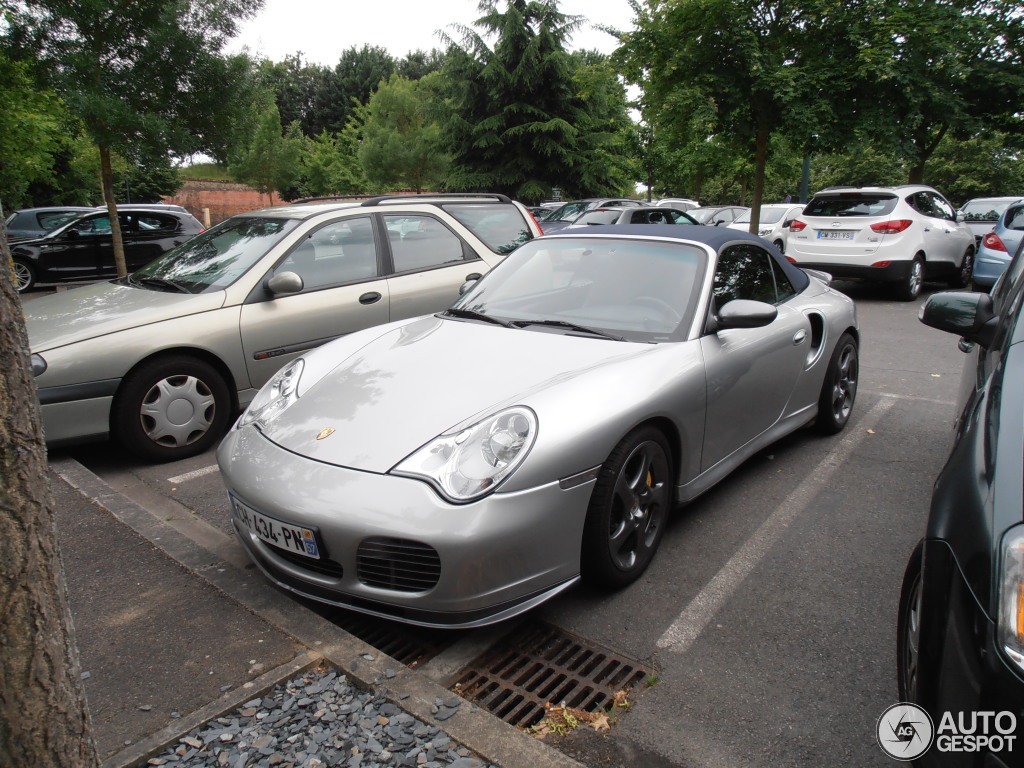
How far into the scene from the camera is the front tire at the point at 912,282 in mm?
10492

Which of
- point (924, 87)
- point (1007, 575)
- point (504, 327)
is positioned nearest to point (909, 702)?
point (1007, 575)

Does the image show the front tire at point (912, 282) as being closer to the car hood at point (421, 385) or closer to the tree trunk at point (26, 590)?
the car hood at point (421, 385)

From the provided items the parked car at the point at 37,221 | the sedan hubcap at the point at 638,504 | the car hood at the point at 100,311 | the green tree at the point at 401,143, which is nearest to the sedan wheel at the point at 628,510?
the sedan hubcap at the point at 638,504

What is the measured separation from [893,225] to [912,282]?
96 centimetres

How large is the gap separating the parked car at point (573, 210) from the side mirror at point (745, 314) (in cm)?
1065


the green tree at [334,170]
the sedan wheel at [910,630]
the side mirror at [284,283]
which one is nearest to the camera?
the sedan wheel at [910,630]

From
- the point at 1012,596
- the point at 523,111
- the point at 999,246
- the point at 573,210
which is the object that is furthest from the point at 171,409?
the point at 523,111

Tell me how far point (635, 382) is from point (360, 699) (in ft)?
5.21

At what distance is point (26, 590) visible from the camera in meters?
1.50

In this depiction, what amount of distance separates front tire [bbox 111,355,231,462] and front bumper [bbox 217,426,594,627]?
2070mm

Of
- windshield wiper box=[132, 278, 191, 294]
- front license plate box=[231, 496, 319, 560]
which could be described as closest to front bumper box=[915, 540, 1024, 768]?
front license plate box=[231, 496, 319, 560]

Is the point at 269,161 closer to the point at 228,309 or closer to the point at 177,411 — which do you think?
the point at 228,309

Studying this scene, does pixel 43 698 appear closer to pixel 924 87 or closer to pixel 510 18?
pixel 924 87

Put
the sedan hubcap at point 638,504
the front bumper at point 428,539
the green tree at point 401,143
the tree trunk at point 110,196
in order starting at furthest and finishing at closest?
1. the green tree at point 401,143
2. the tree trunk at point 110,196
3. the sedan hubcap at point 638,504
4. the front bumper at point 428,539
